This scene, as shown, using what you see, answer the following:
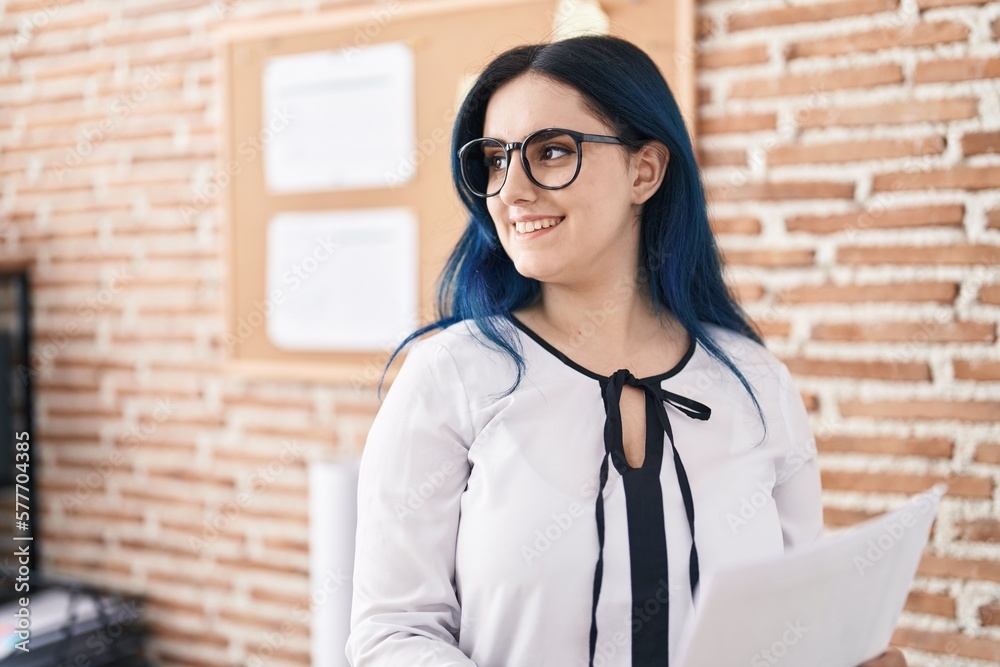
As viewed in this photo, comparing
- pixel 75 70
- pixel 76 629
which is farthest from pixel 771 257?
pixel 75 70

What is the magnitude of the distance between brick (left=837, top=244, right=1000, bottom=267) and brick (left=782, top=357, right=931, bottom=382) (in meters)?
0.23

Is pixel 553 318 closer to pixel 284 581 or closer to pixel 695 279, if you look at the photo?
pixel 695 279

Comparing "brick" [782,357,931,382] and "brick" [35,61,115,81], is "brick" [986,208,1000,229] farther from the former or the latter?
"brick" [35,61,115,81]

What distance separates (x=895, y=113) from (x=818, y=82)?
19 centimetres

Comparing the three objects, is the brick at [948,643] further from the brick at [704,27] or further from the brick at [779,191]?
the brick at [704,27]

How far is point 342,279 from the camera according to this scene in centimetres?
246

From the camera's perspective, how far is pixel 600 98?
122 centimetres

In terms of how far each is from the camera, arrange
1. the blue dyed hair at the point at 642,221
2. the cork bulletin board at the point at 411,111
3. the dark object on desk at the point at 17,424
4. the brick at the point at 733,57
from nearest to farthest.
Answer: the blue dyed hair at the point at 642,221
the brick at the point at 733,57
the cork bulletin board at the point at 411,111
the dark object on desk at the point at 17,424

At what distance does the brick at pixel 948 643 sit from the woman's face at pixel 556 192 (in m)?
1.28

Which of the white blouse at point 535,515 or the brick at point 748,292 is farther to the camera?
the brick at point 748,292

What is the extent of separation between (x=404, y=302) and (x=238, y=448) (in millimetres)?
806

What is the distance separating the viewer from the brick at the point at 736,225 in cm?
197

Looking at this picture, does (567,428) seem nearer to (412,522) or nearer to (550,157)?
(412,522)

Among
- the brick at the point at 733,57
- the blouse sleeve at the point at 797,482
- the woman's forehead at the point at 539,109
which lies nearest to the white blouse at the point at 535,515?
the blouse sleeve at the point at 797,482
